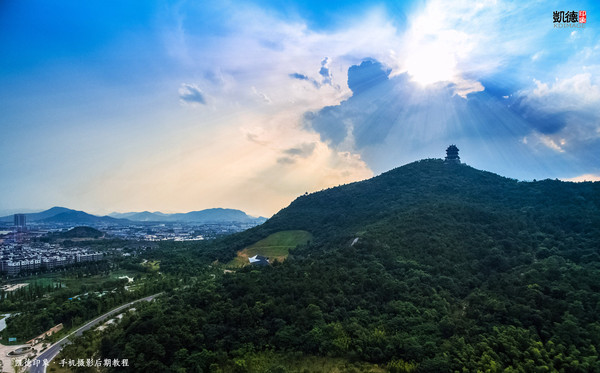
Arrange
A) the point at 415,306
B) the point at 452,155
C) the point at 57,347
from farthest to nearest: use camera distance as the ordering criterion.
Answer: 1. the point at 452,155
2. the point at 57,347
3. the point at 415,306

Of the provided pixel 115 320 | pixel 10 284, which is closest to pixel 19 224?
pixel 10 284

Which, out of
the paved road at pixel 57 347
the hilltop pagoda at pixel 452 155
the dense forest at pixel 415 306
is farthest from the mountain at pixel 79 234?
the hilltop pagoda at pixel 452 155

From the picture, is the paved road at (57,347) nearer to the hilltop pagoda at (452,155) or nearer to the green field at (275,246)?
the green field at (275,246)

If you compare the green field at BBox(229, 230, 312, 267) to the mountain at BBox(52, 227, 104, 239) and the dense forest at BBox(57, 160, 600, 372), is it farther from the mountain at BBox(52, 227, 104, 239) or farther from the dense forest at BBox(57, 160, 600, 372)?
the mountain at BBox(52, 227, 104, 239)

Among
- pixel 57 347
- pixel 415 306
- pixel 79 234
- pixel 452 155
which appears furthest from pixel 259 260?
pixel 79 234

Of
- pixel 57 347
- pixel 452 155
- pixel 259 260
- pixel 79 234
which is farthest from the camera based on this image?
pixel 79 234

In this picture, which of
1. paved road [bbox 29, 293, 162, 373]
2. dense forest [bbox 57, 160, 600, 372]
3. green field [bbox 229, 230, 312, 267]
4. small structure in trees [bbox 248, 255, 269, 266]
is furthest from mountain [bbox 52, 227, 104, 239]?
dense forest [bbox 57, 160, 600, 372]

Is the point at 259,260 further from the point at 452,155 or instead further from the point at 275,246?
the point at 452,155
